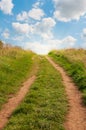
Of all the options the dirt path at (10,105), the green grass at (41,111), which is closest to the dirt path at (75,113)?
the green grass at (41,111)

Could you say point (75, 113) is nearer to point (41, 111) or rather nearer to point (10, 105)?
point (41, 111)

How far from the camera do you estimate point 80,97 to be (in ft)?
38.2

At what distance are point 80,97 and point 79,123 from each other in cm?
314

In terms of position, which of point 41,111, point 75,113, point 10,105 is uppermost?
point 10,105

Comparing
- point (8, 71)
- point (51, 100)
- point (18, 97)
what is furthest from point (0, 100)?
point (8, 71)

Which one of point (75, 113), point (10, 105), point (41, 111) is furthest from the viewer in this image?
point (10, 105)

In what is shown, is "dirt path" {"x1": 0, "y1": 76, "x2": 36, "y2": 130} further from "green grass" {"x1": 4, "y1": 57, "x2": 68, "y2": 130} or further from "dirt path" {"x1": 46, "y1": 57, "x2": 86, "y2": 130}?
"dirt path" {"x1": 46, "y1": 57, "x2": 86, "y2": 130}

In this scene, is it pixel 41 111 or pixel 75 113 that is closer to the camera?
pixel 41 111

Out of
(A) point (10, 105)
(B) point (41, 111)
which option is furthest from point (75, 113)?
(A) point (10, 105)

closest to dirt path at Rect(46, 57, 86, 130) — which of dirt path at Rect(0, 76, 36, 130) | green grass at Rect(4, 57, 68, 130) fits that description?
green grass at Rect(4, 57, 68, 130)

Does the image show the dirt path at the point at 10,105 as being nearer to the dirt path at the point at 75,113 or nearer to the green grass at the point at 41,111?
the green grass at the point at 41,111

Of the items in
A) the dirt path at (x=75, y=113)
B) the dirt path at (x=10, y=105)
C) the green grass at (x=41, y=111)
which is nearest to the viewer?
the green grass at (x=41, y=111)

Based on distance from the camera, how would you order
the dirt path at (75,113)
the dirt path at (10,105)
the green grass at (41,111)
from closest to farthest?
the green grass at (41,111)
the dirt path at (75,113)
the dirt path at (10,105)

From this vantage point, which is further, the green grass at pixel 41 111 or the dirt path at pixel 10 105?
the dirt path at pixel 10 105
